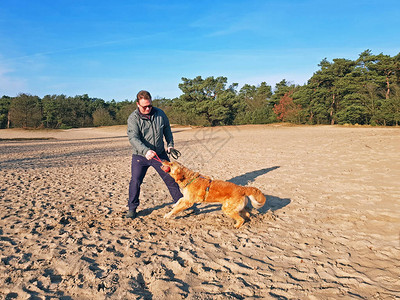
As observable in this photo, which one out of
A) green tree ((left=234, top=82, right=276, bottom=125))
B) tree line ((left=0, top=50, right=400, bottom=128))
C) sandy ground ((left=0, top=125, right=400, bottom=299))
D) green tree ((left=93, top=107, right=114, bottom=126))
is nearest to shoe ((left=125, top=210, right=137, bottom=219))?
sandy ground ((left=0, top=125, right=400, bottom=299))

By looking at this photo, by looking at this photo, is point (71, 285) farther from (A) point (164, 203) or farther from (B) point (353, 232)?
(B) point (353, 232)

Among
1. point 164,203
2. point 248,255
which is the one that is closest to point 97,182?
point 164,203

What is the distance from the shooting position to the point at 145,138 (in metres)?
5.14

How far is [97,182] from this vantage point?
9.16 meters

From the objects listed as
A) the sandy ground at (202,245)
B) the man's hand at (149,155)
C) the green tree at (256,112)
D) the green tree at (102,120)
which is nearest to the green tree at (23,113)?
the green tree at (102,120)

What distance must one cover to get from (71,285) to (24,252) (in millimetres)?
1429

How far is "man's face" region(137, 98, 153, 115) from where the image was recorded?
15.8ft

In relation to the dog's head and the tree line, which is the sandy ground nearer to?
the dog's head

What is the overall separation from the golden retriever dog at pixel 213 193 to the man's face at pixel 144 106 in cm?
112

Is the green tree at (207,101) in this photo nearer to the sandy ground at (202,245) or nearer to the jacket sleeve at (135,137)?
the sandy ground at (202,245)

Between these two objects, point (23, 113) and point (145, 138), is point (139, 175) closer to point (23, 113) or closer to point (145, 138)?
point (145, 138)

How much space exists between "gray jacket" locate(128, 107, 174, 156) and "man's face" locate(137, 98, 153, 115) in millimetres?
107

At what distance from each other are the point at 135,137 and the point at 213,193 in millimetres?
1955

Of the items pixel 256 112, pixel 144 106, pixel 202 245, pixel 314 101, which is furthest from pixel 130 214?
pixel 256 112
